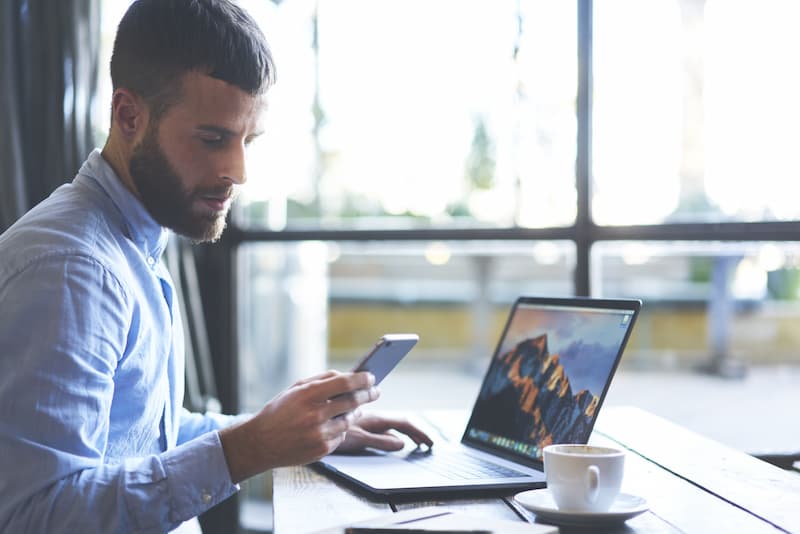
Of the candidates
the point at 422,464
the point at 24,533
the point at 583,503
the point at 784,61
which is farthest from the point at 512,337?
the point at 784,61

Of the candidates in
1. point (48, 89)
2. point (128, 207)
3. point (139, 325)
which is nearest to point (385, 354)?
point (139, 325)

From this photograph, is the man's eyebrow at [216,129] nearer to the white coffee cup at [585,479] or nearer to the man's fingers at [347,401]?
the man's fingers at [347,401]

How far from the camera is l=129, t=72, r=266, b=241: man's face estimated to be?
1.27m

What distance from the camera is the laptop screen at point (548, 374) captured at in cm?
122

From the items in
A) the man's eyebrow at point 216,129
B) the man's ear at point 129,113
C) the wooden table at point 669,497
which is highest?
the man's ear at point 129,113

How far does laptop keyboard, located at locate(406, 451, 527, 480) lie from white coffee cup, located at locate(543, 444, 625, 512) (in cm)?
21

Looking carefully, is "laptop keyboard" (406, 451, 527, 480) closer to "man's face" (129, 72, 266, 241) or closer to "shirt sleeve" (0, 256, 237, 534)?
"shirt sleeve" (0, 256, 237, 534)

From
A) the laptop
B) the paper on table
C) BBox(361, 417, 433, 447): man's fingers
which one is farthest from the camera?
BBox(361, 417, 433, 447): man's fingers

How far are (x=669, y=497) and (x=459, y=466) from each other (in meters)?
0.29

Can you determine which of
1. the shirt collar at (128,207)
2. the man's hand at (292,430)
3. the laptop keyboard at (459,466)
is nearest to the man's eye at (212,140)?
the shirt collar at (128,207)

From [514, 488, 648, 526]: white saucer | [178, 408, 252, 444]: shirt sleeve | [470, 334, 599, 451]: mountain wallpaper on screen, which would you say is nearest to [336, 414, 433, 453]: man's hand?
[470, 334, 599, 451]: mountain wallpaper on screen

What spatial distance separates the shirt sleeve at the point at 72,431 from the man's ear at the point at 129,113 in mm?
297

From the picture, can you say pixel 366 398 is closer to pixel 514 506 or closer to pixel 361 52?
pixel 514 506

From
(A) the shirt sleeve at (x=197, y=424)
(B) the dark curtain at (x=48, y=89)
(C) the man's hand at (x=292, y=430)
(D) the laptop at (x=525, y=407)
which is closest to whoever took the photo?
(C) the man's hand at (x=292, y=430)
